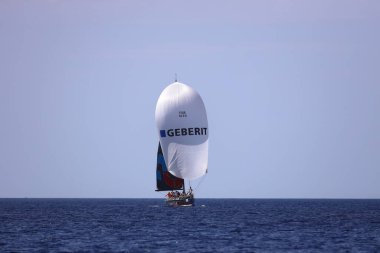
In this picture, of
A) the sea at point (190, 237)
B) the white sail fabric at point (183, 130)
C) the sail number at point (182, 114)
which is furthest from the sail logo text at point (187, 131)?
the sea at point (190, 237)

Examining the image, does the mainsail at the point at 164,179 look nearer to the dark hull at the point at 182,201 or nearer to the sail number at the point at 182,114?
the dark hull at the point at 182,201

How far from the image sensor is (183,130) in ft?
314

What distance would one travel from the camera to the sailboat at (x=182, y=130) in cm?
Result: 9581

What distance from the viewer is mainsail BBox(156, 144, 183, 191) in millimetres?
107500

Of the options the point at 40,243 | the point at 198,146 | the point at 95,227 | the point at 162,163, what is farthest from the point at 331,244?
the point at 162,163

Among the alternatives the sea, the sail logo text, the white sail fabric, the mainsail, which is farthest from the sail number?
the sea

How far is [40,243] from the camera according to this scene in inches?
2211

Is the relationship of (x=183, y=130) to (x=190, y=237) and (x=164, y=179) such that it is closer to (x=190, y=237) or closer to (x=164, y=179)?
(x=164, y=179)

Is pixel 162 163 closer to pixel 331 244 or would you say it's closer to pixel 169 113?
pixel 169 113

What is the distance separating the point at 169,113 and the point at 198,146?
17.9ft

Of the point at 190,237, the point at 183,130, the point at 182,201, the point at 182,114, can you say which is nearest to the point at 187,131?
the point at 183,130

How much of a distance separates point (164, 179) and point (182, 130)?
1477cm

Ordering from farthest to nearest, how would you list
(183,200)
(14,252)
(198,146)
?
1. (183,200)
2. (198,146)
3. (14,252)

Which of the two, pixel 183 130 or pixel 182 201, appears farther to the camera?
pixel 182 201
